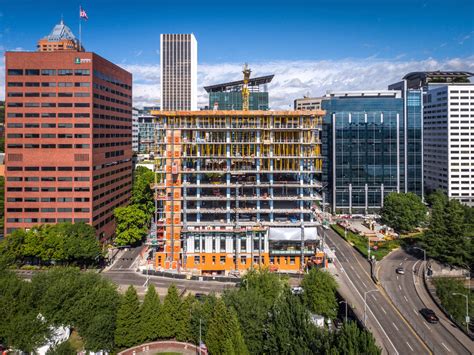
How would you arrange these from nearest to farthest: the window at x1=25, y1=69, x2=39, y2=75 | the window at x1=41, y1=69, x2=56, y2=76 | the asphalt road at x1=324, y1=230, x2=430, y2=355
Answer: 1. the asphalt road at x1=324, y1=230, x2=430, y2=355
2. the window at x1=25, y1=69, x2=39, y2=75
3. the window at x1=41, y1=69, x2=56, y2=76

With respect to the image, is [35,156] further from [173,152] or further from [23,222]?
[173,152]

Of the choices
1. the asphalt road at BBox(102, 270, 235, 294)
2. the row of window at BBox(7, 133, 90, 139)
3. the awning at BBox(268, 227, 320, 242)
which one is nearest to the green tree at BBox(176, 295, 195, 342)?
the asphalt road at BBox(102, 270, 235, 294)

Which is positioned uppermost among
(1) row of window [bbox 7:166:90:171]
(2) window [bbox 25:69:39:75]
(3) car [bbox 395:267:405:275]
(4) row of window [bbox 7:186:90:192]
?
(2) window [bbox 25:69:39:75]

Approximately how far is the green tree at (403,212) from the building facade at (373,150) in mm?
16771

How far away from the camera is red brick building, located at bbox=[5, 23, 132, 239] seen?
83.1 m

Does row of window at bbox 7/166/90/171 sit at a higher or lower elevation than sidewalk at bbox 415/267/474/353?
higher

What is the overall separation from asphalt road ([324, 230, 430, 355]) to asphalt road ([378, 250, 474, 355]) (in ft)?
4.26

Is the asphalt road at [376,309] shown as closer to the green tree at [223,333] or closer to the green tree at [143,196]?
A: the green tree at [223,333]

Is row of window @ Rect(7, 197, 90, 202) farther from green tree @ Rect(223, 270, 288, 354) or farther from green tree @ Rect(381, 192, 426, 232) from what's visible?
green tree @ Rect(381, 192, 426, 232)

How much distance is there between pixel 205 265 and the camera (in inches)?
2985

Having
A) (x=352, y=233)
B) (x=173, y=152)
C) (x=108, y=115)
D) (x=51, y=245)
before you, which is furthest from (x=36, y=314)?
(x=352, y=233)

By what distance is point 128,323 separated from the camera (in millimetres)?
47969

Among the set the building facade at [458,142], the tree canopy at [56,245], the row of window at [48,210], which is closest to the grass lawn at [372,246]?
the building facade at [458,142]

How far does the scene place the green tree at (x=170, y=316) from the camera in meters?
48.8
